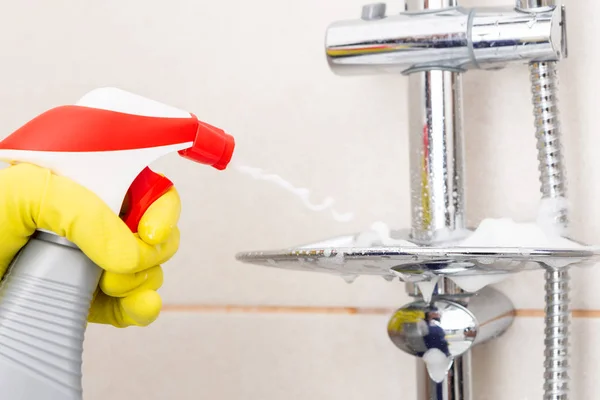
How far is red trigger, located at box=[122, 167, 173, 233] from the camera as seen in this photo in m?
0.47

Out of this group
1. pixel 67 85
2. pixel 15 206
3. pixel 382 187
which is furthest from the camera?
pixel 67 85

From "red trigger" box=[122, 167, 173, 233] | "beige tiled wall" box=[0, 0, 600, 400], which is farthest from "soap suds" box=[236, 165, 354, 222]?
"red trigger" box=[122, 167, 173, 233]

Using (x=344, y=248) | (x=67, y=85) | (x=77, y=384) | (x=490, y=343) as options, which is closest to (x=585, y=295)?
(x=490, y=343)

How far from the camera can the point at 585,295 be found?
1.99ft

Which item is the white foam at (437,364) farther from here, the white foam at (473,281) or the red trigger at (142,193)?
the red trigger at (142,193)

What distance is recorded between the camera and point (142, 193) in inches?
18.8

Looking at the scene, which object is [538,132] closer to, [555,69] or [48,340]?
[555,69]

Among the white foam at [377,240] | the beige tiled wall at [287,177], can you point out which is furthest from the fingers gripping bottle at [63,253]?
the beige tiled wall at [287,177]

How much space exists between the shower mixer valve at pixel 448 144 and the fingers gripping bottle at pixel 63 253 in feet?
0.32

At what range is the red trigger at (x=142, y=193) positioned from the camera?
473 millimetres

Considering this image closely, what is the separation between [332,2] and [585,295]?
0.31 metres

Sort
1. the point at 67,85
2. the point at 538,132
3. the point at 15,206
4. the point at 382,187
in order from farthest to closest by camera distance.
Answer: the point at 67,85 < the point at 382,187 < the point at 538,132 < the point at 15,206

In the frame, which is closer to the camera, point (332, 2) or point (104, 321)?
point (104, 321)

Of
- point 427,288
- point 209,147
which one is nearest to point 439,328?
point 427,288
